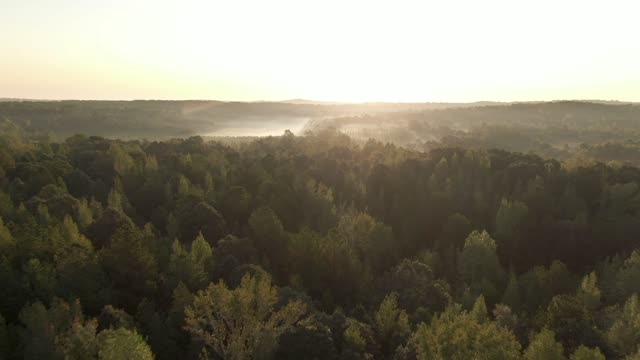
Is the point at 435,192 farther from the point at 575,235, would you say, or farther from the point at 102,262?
the point at 102,262

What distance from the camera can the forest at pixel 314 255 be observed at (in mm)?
53438

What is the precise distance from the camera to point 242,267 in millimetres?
72875

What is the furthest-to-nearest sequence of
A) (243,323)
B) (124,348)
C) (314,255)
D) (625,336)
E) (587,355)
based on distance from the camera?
(314,255), (625,336), (243,323), (587,355), (124,348)

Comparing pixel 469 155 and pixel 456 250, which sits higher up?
pixel 469 155

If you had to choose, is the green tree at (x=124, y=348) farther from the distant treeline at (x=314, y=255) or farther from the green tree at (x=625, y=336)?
the green tree at (x=625, y=336)

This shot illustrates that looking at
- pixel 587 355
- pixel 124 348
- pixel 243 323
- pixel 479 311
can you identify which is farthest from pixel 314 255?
pixel 587 355

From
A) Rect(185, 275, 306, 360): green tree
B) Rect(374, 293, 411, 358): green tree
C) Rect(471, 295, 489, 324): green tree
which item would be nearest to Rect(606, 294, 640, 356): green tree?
Rect(471, 295, 489, 324): green tree

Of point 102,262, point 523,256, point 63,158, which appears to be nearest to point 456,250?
point 523,256

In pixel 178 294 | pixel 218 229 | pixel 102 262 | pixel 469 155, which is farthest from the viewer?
pixel 469 155

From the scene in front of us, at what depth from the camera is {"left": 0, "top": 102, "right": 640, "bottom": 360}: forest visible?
53.4m

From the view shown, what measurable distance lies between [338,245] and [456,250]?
86.4 feet

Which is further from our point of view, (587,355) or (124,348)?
(587,355)

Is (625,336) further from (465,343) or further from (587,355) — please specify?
(465,343)

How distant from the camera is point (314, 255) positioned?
8512 cm
